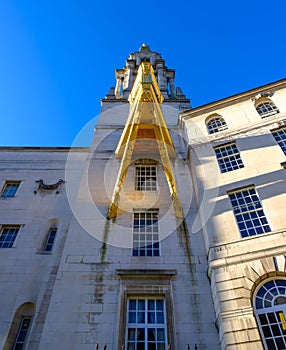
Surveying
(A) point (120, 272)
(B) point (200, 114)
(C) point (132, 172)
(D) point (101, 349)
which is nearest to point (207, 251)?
(A) point (120, 272)

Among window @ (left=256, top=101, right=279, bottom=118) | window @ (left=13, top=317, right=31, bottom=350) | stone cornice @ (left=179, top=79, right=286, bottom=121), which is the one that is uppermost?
stone cornice @ (left=179, top=79, right=286, bottom=121)

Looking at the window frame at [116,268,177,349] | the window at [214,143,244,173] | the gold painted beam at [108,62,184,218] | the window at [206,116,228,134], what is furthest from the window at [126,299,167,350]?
the window at [206,116,228,134]

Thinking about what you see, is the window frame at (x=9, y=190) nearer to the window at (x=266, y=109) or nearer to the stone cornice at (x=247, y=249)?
the stone cornice at (x=247, y=249)

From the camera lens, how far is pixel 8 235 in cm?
1527

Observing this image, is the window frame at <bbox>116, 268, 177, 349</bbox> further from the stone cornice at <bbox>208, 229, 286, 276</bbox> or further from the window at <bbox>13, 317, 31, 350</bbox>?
the window at <bbox>13, 317, 31, 350</bbox>

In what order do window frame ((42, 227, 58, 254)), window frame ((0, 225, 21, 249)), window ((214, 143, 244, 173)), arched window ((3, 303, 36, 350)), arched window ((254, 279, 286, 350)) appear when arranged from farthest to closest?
1. window ((214, 143, 244, 173))
2. window frame ((0, 225, 21, 249))
3. window frame ((42, 227, 58, 254))
4. arched window ((3, 303, 36, 350))
5. arched window ((254, 279, 286, 350))

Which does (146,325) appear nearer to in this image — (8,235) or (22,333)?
(22,333)

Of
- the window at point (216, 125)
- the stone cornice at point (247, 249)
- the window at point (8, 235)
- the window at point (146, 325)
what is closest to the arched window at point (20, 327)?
the window at point (8, 235)

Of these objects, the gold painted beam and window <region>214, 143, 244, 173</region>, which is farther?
window <region>214, 143, 244, 173</region>

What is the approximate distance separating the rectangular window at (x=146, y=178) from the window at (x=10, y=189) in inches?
341

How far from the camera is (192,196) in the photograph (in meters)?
15.8

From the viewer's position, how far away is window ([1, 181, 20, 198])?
17.8 metres

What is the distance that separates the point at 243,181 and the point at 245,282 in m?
5.62

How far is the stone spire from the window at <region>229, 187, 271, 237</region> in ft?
54.8
